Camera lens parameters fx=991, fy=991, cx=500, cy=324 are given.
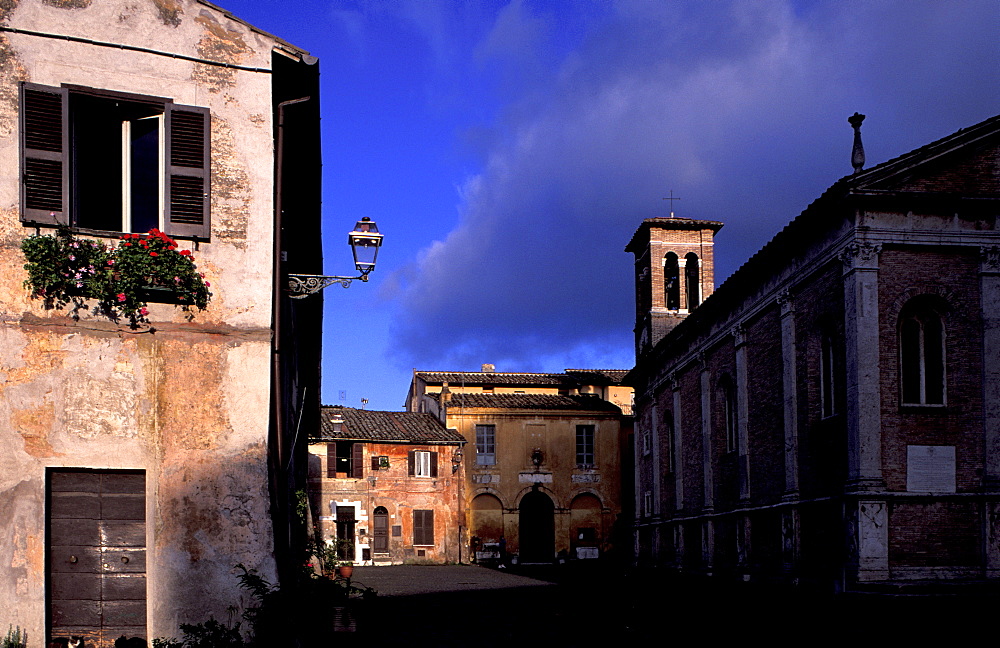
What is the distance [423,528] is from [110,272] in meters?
33.8

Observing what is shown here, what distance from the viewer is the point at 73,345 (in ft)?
31.0

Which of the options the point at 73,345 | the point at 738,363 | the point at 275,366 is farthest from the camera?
the point at 738,363

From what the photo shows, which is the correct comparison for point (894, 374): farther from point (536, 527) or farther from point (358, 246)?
point (536, 527)

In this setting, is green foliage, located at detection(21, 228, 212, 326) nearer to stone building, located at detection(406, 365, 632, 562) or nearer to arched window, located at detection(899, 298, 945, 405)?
arched window, located at detection(899, 298, 945, 405)

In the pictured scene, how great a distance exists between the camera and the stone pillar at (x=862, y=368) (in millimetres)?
17922

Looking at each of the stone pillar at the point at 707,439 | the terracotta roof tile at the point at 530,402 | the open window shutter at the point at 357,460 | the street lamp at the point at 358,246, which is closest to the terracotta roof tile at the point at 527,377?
the terracotta roof tile at the point at 530,402

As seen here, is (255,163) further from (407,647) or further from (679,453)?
(679,453)

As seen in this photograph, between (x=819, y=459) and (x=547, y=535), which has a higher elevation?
(x=819, y=459)

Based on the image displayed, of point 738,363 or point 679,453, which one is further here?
point 679,453

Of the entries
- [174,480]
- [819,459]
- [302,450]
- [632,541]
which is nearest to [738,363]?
[819,459]

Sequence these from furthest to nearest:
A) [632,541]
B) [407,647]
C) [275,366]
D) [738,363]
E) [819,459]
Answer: [632,541]
[738,363]
[819,459]
[407,647]
[275,366]

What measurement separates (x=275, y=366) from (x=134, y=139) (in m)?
2.71

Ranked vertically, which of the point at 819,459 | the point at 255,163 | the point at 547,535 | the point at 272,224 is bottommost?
the point at 547,535

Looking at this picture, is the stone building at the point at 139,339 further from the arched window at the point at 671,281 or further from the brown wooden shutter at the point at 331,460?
the brown wooden shutter at the point at 331,460
